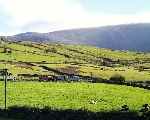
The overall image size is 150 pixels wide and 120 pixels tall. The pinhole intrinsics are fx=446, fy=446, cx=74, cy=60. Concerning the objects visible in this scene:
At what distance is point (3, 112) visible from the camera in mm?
64938

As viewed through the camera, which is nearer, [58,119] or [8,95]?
[58,119]

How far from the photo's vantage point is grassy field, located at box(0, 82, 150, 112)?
71125mm

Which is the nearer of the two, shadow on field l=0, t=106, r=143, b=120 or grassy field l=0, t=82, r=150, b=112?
shadow on field l=0, t=106, r=143, b=120

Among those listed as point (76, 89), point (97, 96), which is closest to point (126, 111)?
point (97, 96)

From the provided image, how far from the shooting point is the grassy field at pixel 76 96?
71125mm

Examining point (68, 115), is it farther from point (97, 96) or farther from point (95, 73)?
point (95, 73)

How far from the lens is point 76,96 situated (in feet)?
273

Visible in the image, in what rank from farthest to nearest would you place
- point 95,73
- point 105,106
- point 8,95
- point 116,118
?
point 95,73 → point 8,95 → point 105,106 → point 116,118

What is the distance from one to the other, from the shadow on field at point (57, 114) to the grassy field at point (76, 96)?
8.04 ft

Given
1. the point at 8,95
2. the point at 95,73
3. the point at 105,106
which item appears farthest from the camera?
the point at 95,73

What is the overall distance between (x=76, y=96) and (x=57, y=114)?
23588 millimetres

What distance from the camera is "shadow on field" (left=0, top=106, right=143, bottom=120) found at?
55969mm

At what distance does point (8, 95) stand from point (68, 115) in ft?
88.0

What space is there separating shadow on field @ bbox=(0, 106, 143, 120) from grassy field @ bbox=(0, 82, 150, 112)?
2450 mm
